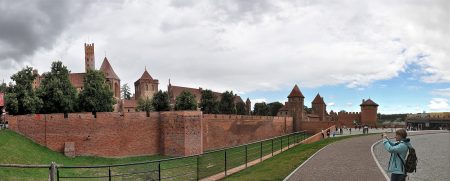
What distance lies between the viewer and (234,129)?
40281mm

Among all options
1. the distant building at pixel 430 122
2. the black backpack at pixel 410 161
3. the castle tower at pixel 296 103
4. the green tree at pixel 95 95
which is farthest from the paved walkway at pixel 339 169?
the distant building at pixel 430 122

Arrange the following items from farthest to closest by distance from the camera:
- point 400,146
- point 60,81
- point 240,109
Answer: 1. point 240,109
2. point 60,81
3. point 400,146

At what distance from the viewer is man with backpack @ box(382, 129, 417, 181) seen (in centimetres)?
737

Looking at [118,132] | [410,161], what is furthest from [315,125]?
[410,161]

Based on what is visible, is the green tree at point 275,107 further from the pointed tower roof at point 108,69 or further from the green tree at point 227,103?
the pointed tower roof at point 108,69

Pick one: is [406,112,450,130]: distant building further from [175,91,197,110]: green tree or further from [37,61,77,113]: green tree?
[37,61,77,113]: green tree

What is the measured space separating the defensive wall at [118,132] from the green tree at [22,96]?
22.6 ft

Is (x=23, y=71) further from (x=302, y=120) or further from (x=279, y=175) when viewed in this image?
(x=302, y=120)

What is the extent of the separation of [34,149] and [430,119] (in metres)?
76.9

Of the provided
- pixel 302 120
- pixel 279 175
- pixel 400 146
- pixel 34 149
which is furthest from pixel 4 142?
pixel 302 120

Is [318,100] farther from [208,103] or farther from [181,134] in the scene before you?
[181,134]

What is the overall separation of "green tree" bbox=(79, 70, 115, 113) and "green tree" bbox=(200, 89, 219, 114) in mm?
18091

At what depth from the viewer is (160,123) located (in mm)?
31109

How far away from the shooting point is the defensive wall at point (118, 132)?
27625 millimetres
